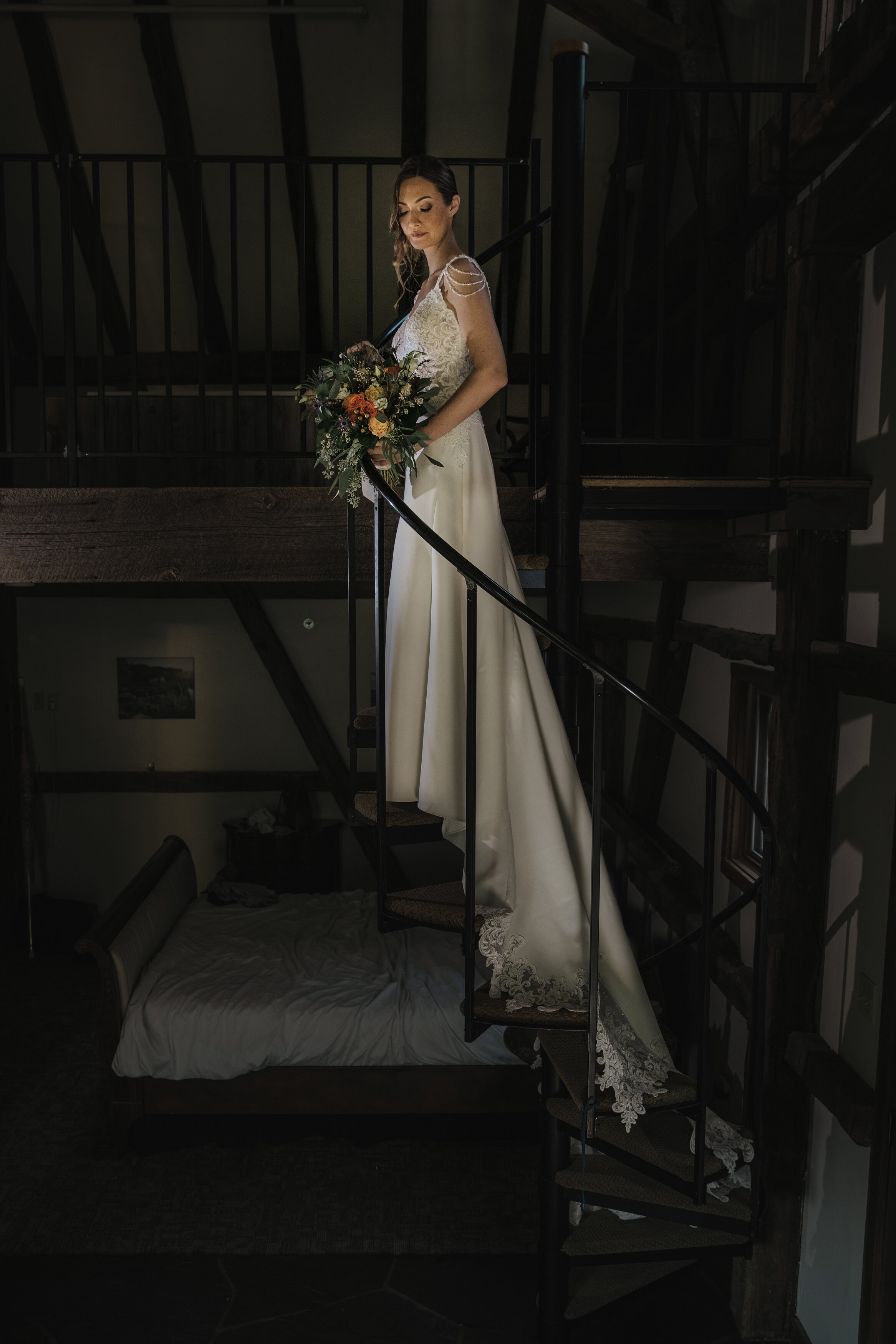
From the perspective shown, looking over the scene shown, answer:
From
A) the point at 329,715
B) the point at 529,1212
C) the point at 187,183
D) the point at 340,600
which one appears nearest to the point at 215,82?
the point at 187,183

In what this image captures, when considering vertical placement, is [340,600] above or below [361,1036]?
above

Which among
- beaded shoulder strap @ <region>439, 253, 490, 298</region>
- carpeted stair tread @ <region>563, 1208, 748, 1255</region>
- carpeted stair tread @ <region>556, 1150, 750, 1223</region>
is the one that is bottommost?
carpeted stair tread @ <region>563, 1208, 748, 1255</region>

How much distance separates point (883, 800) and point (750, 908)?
101cm

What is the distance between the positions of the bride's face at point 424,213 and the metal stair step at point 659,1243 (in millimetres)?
2575

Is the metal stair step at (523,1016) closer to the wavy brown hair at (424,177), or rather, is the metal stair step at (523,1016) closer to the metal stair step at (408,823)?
the metal stair step at (408,823)

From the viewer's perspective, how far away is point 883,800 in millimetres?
2738

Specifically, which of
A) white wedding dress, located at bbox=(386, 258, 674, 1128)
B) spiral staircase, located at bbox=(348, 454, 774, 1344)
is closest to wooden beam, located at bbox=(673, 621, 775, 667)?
spiral staircase, located at bbox=(348, 454, 774, 1344)

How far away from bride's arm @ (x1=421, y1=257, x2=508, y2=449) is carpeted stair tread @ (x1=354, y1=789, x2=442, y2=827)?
0.93 metres

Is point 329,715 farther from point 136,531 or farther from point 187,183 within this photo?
point 136,531

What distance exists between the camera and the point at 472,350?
2365 mm

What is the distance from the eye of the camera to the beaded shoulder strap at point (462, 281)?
2346 millimetres

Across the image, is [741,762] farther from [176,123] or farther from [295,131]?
[176,123]

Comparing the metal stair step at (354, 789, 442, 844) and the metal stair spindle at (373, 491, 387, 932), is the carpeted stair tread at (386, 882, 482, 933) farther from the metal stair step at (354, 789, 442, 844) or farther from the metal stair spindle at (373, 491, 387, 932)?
the metal stair step at (354, 789, 442, 844)

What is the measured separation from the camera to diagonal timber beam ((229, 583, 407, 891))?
22.5 feet
